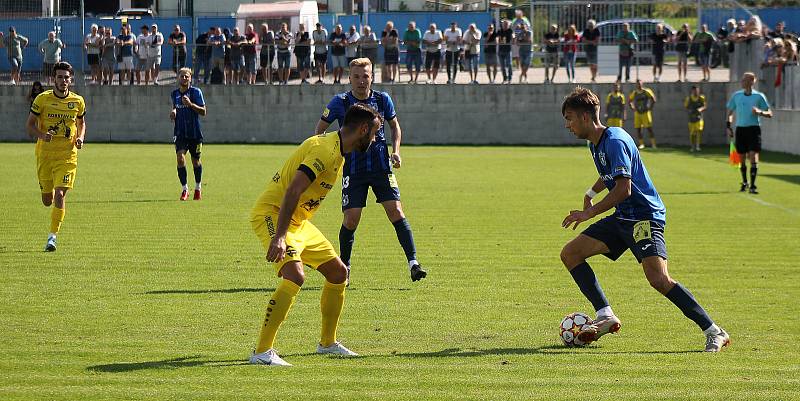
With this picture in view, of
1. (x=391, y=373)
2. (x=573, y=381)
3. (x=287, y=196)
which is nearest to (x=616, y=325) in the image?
(x=573, y=381)

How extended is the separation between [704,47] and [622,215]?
107ft

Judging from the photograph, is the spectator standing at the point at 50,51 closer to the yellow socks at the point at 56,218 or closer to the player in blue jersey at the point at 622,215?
the yellow socks at the point at 56,218

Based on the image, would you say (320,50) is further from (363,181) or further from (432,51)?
(363,181)

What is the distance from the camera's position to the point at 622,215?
8.41 metres

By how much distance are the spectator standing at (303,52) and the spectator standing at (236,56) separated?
1.84 m

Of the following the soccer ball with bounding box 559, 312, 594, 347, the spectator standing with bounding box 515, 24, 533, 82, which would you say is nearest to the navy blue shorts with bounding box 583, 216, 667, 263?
the soccer ball with bounding box 559, 312, 594, 347

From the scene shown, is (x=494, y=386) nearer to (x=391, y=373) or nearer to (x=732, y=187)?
(x=391, y=373)

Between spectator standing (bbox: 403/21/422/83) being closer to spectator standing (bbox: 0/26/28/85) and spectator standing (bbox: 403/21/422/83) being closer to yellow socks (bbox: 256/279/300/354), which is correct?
spectator standing (bbox: 0/26/28/85)

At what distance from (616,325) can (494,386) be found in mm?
1814

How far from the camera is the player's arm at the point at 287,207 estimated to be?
282 inches

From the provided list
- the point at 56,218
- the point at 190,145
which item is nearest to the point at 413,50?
the point at 190,145

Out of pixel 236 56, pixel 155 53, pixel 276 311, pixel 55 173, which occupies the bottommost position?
pixel 276 311

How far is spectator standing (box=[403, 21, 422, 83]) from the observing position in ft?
128

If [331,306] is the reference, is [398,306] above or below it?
A: below
